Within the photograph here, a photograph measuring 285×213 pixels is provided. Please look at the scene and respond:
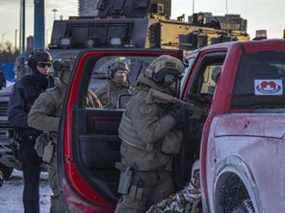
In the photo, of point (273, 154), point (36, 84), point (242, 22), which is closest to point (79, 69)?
point (36, 84)

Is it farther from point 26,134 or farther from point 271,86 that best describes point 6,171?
point 271,86

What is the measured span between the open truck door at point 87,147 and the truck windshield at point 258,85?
1.24 meters

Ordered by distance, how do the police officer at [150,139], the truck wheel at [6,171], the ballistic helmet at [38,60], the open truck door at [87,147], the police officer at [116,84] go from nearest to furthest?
the police officer at [150,139], the open truck door at [87,147], the ballistic helmet at [38,60], the police officer at [116,84], the truck wheel at [6,171]

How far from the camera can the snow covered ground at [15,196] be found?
7618 mm

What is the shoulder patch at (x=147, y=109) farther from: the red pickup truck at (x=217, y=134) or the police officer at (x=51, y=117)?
the police officer at (x=51, y=117)

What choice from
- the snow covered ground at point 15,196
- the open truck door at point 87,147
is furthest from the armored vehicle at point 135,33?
the open truck door at point 87,147

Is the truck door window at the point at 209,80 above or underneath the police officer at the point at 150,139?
above

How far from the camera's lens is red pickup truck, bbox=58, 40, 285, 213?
3240 millimetres

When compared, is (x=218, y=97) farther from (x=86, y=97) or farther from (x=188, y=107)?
(x=86, y=97)

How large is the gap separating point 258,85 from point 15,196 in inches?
200

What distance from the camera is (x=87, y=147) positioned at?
5.07m

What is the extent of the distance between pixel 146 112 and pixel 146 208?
678mm

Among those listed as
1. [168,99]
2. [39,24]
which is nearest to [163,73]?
[168,99]

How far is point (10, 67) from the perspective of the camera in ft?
106
